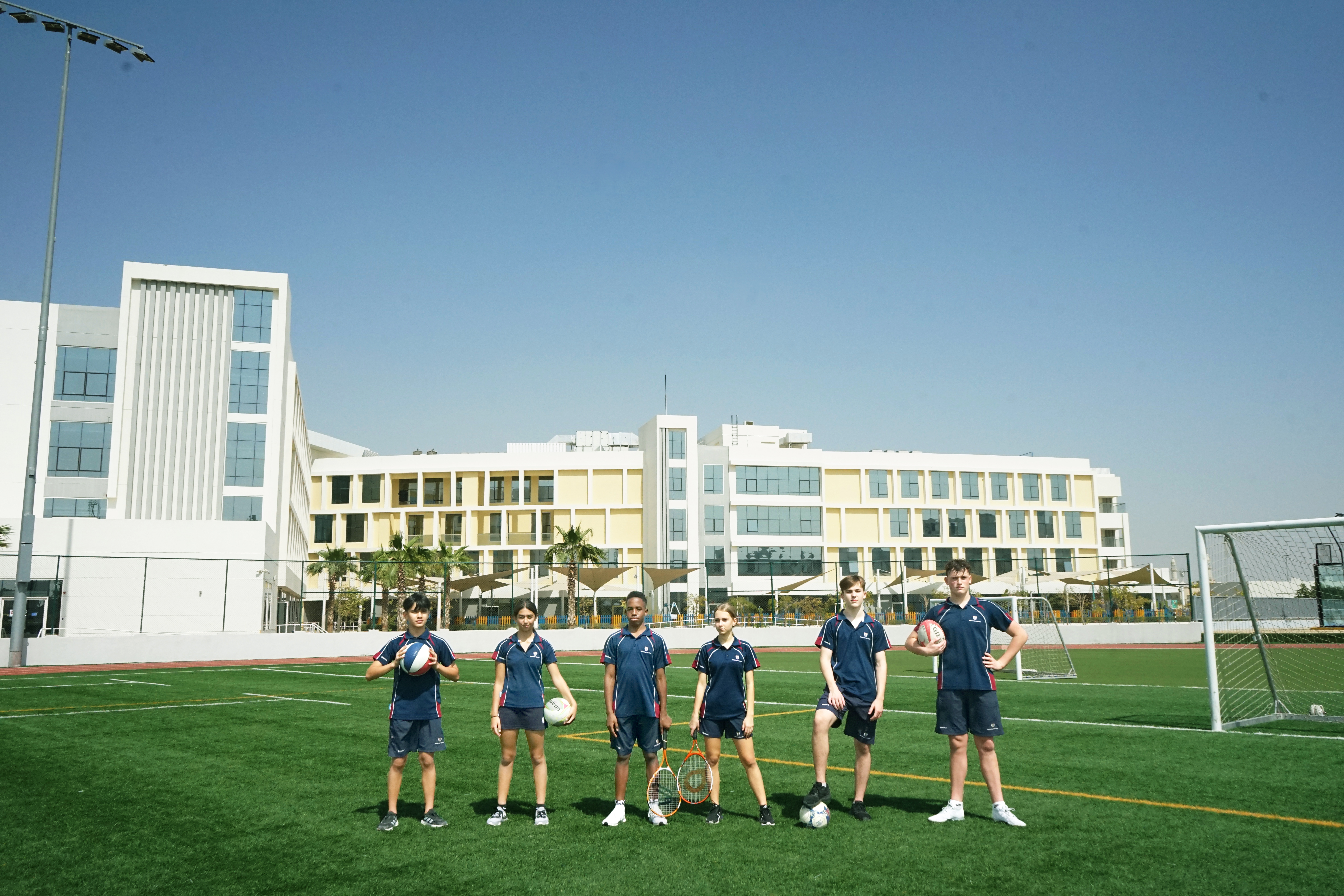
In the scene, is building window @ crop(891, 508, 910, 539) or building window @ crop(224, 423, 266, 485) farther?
building window @ crop(891, 508, 910, 539)

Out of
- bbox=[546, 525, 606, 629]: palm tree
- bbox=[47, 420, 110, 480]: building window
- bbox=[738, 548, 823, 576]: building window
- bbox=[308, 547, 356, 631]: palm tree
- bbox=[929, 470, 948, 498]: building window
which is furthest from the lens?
bbox=[929, 470, 948, 498]: building window

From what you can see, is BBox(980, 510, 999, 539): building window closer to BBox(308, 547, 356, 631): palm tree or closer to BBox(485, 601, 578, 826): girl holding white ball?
BBox(308, 547, 356, 631): palm tree

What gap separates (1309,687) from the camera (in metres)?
20.9

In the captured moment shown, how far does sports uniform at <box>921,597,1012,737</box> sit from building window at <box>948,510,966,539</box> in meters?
77.0

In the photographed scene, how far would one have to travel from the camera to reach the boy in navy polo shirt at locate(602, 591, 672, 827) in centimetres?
814

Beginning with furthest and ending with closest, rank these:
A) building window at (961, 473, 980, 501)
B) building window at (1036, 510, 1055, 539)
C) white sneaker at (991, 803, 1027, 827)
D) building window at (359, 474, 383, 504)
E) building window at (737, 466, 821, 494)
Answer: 1. building window at (1036, 510, 1055, 539)
2. building window at (961, 473, 980, 501)
3. building window at (359, 474, 383, 504)
4. building window at (737, 466, 821, 494)
5. white sneaker at (991, 803, 1027, 827)

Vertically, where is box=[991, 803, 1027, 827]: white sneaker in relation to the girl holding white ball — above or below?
below

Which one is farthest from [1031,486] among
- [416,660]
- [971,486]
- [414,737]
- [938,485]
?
[416,660]

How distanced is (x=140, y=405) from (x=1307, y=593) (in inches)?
2002

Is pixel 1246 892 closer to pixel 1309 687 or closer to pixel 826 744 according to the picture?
pixel 826 744

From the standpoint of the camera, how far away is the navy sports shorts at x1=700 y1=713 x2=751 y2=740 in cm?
809

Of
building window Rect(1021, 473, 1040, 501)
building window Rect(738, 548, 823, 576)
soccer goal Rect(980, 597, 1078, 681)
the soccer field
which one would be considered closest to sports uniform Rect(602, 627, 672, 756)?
the soccer field

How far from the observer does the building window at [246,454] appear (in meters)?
51.9

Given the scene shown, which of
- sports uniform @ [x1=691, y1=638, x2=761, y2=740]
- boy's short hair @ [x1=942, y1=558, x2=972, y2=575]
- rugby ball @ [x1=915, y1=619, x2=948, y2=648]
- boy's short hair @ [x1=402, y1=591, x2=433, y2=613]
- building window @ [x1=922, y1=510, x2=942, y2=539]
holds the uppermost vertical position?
building window @ [x1=922, y1=510, x2=942, y2=539]
